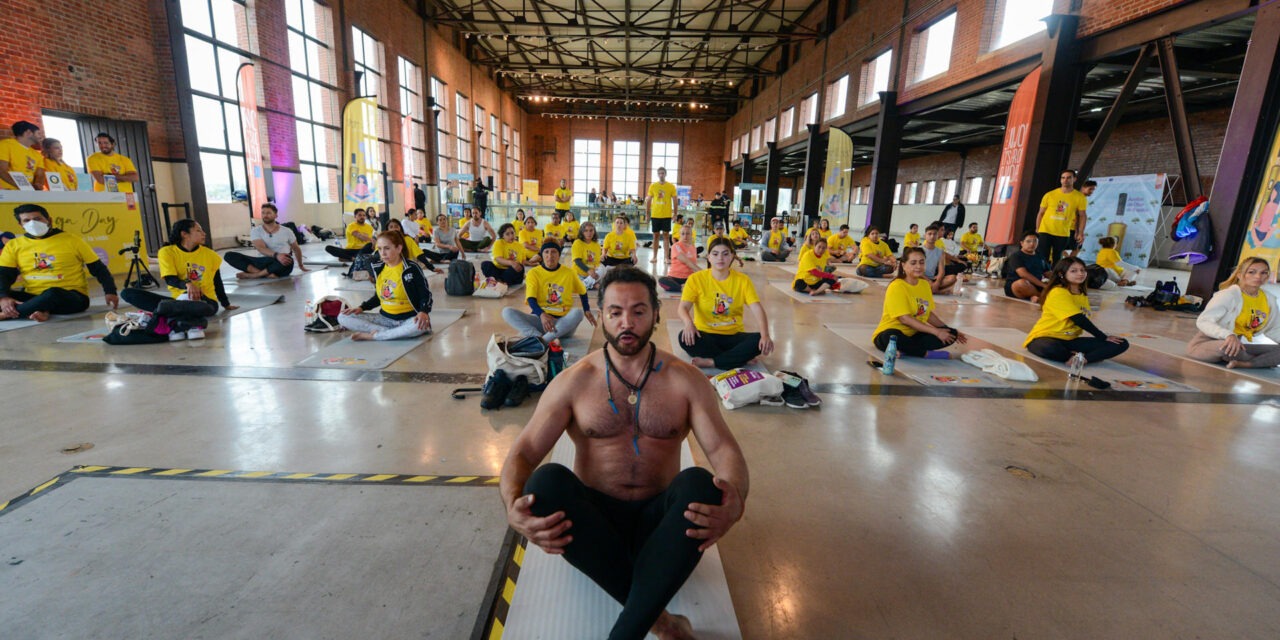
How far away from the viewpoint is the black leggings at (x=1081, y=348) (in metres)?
4.76

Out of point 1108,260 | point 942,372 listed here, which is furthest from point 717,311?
point 1108,260

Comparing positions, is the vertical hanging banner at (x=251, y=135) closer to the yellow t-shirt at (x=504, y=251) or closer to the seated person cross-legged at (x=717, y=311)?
the yellow t-shirt at (x=504, y=251)

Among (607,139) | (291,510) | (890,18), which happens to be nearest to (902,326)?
(291,510)

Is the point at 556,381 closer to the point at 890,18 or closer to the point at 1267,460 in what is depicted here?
the point at 1267,460

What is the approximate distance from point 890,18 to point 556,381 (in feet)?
57.6

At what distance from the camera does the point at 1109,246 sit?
33.5 ft

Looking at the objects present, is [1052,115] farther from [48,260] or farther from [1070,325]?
[48,260]

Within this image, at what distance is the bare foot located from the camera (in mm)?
1636

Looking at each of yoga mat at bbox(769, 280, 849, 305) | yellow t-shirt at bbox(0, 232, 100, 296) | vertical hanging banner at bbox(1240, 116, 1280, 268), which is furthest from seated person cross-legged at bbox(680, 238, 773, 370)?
vertical hanging banner at bbox(1240, 116, 1280, 268)

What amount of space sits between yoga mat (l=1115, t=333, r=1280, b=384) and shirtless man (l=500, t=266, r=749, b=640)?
5813 mm

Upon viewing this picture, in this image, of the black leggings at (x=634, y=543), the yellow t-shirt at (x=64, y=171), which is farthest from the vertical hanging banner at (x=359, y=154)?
the black leggings at (x=634, y=543)

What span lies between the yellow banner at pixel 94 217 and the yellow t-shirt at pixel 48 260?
1030 mm

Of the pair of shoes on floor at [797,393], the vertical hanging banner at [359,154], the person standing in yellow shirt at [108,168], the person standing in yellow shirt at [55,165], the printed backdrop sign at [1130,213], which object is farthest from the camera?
the vertical hanging banner at [359,154]

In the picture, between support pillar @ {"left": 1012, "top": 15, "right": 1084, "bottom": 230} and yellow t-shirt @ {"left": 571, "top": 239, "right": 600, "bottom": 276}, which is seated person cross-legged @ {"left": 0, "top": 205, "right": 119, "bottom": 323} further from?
support pillar @ {"left": 1012, "top": 15, "right": 1084, "bottom": 230}
